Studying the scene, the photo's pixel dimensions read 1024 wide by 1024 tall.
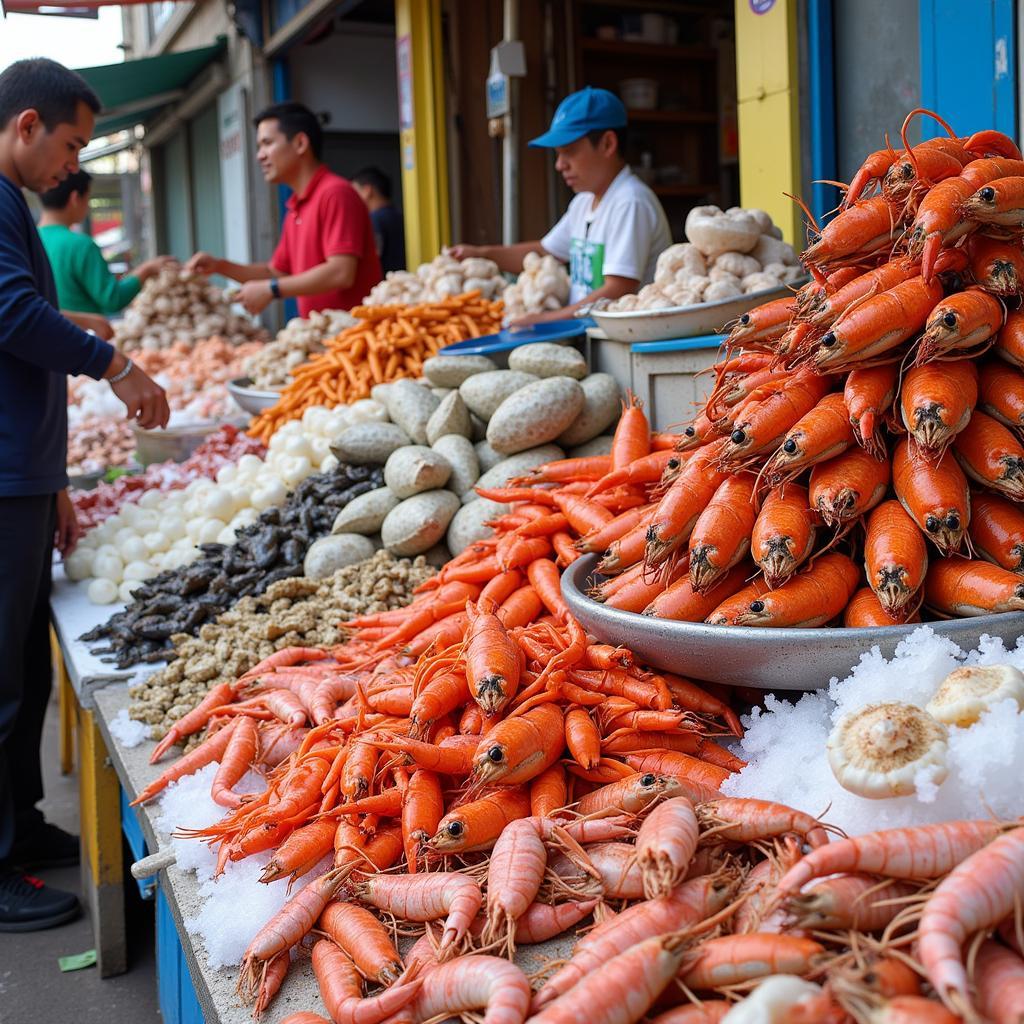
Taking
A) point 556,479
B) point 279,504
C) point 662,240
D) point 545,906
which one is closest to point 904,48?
point 662,240

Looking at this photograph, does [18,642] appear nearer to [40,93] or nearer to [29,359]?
[29,359]

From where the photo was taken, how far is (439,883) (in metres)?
1.43

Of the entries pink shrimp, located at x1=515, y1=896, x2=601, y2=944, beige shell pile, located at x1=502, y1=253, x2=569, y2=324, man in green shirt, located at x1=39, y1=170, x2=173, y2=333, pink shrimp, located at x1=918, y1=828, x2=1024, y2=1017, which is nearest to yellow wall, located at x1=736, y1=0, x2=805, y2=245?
beige shell pile, located at x1=502, y1=253, x2=569, y2=324

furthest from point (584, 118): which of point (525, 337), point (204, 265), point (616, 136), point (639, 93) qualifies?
point (639, 93)

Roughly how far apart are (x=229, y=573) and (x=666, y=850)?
103 inches

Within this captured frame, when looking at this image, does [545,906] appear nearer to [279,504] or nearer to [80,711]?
[80,711]

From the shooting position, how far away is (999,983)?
95 centimetres

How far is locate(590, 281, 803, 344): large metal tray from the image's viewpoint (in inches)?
120

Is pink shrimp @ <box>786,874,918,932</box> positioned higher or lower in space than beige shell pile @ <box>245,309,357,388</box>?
lower

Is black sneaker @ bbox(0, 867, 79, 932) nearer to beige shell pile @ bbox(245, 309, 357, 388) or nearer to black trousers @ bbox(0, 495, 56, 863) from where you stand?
black trousers @ bbox(0, 495, 56, 863)

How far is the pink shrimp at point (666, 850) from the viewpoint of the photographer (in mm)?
1214

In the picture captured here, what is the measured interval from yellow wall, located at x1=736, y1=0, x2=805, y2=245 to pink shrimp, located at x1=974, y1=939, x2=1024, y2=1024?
4.06 m

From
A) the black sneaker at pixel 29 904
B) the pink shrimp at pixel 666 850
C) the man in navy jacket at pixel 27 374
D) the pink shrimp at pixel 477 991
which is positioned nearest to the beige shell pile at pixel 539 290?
the man in navy jacket at pixel 27 374

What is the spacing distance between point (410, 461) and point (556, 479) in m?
0.69
